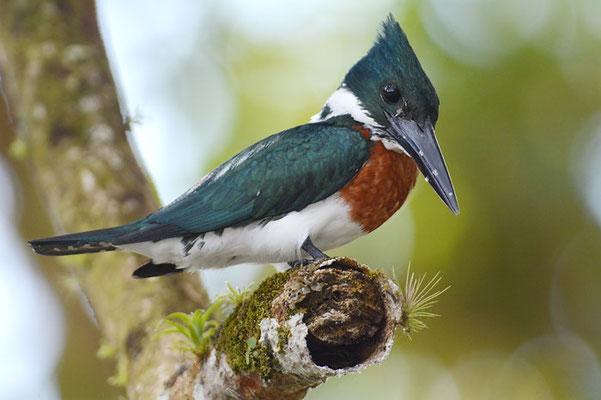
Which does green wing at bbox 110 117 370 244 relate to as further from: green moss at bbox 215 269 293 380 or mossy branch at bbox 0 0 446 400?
green moss at bbox 215 269 293 380

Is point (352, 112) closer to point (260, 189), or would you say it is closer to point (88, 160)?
point (260, 189)

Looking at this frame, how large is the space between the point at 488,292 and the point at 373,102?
7.31ft

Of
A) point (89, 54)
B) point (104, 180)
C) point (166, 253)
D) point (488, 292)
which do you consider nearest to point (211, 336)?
point (166, 253)

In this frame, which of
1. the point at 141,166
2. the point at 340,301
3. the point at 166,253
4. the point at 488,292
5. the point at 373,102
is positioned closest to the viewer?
the point at 340,301

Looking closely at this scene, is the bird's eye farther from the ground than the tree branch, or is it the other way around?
the bird's eye

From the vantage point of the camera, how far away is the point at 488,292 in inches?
222

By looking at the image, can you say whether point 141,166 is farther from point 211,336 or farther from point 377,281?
point 377,281

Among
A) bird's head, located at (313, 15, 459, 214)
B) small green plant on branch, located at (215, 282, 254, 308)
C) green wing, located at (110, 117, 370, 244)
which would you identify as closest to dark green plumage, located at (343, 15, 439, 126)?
bird's head, located at (313, 15, 459, 214)

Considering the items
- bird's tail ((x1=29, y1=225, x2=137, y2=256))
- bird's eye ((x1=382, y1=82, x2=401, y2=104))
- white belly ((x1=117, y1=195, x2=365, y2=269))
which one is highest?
bird's eye ((x1=382, y1=82, x2=401, y2=104))

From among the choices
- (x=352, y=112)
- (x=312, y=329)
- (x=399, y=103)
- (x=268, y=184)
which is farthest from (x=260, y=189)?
(x=312, y=329)

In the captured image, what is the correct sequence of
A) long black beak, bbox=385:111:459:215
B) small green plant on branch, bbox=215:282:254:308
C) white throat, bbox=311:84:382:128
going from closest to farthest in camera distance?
small green plant on branch, bbox=215:282:254:308 → long black beak, bbox=385:111:459:215 → white throat, bbox=311:84:382:128

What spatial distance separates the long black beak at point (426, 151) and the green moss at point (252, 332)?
1.21m

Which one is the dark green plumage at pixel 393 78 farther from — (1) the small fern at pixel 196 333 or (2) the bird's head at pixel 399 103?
(1) the small fern at pixel 196 333

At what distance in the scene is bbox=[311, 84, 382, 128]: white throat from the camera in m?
4.21
